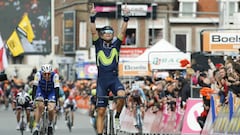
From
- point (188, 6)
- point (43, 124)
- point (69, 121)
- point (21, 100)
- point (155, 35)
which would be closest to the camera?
point (43, 124)

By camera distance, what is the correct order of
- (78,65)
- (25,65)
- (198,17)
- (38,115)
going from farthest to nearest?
1. (25,65)
2. (198,17)
3. (78,65)
4. (38,115)

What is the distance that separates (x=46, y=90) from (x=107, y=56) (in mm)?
3781

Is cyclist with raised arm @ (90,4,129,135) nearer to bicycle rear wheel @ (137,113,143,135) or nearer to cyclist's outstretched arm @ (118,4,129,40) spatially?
cyclist's outstretched arm @ (118,4,129,40)

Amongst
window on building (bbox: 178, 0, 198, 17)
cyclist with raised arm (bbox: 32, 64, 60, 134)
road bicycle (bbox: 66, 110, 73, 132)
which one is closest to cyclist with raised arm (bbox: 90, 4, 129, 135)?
cyclist with raised arm (bbox: 32, 64, 60, 134)

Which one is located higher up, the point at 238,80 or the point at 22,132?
the point at 238,80

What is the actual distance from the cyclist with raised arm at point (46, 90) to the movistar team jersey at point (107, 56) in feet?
11.3

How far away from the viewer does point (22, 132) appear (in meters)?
29.8

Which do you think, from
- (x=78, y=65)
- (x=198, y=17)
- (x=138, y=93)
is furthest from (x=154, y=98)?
(x=198, y=17)

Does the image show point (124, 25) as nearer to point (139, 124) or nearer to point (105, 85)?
point (105, 85)

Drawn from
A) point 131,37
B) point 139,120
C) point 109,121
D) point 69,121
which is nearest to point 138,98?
point 139,120

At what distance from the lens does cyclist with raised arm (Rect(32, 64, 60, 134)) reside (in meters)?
23.2

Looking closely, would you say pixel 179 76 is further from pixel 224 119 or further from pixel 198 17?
pixel 198 17

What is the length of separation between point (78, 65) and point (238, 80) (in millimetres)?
44515

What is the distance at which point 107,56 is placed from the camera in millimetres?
19953
